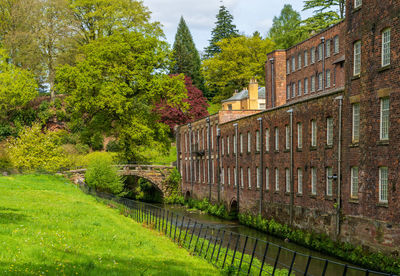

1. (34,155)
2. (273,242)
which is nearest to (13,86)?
(34,155)

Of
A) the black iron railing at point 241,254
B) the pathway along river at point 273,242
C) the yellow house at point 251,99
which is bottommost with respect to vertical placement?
the pathway along river at point 273,242

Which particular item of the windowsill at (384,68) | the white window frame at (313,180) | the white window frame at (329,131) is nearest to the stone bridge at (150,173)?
the white window frame at (313,180)

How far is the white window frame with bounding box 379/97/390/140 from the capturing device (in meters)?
25.6

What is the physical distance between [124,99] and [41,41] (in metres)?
25.6

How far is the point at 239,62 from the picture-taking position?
3541 inches

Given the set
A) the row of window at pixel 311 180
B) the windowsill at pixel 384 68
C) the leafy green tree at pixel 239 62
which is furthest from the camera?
the leafy green tree at pixel 239 62

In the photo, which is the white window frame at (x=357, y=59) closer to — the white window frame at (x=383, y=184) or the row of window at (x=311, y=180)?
the row of window at (x=311, y=180)

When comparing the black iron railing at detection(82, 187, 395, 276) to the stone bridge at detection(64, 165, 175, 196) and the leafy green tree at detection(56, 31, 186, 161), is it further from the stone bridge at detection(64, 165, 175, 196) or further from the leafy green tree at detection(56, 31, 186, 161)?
the stone bridge at detection(64, 165, 175, 196)

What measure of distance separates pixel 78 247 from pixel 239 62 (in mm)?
75376

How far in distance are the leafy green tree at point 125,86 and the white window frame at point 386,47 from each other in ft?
112

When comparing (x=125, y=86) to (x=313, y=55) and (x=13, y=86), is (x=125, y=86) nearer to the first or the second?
(x=313, y=55)

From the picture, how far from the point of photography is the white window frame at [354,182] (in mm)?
28359

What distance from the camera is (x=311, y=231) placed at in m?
32.2

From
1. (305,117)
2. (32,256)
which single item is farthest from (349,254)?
(32,256)
